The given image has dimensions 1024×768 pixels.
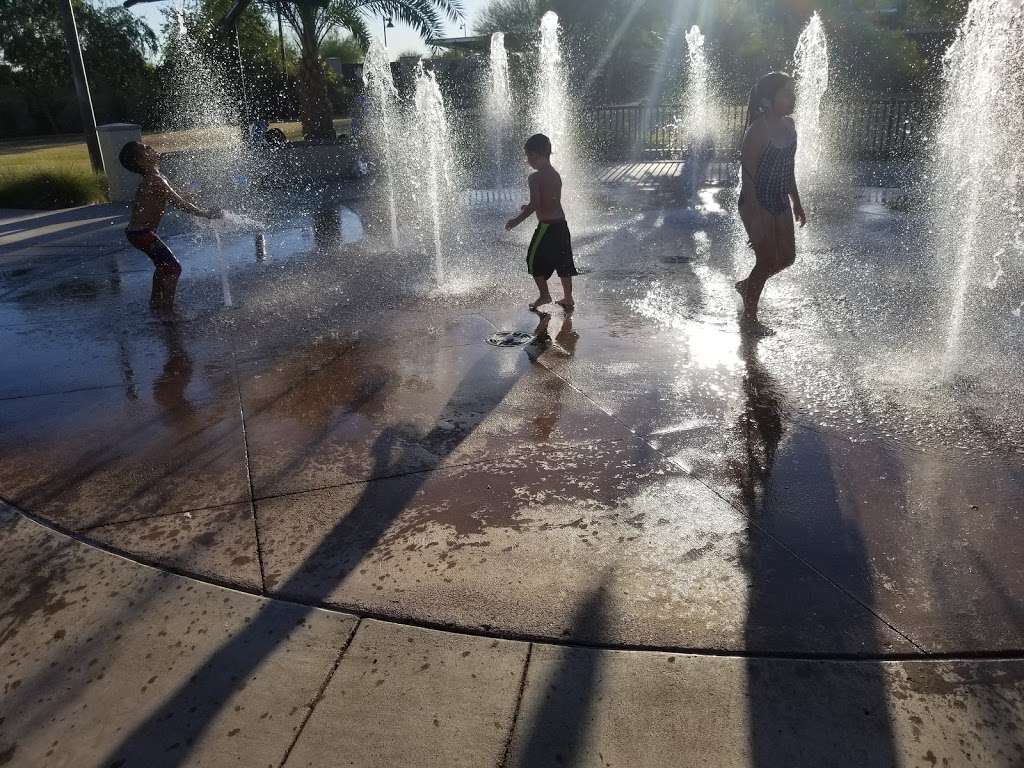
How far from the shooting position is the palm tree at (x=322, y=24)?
2034 cm

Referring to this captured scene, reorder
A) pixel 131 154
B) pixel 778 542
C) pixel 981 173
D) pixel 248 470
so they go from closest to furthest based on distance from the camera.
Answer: pixel 778 542, pixel 248 470, pixel 131 154, pixel 981 173

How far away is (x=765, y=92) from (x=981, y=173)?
9.32 meters

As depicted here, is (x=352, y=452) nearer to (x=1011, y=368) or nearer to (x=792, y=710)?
(x=792, y=710)

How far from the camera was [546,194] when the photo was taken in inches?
233

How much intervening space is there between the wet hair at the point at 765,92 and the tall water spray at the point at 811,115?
813cm

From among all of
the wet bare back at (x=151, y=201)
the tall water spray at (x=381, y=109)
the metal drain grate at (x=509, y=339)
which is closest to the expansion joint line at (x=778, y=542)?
the metal drain grate at (x=509, y=339)

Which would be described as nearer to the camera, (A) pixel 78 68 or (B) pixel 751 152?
(B) pixel 751 152

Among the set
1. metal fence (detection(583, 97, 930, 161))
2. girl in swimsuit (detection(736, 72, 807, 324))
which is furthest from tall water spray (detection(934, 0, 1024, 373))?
girl in swimsuit (detection(736, 72, 807, 324))

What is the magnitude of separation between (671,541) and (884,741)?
109 centimetres

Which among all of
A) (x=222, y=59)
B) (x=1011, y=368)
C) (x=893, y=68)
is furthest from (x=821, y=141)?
(x=222, y=59)

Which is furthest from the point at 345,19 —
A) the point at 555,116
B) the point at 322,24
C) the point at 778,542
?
the point at 778,542

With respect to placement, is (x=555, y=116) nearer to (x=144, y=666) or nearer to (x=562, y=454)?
(x=562, y=454)

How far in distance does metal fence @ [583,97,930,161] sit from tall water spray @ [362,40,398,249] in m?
5.37

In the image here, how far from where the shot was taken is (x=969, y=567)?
282 cm
